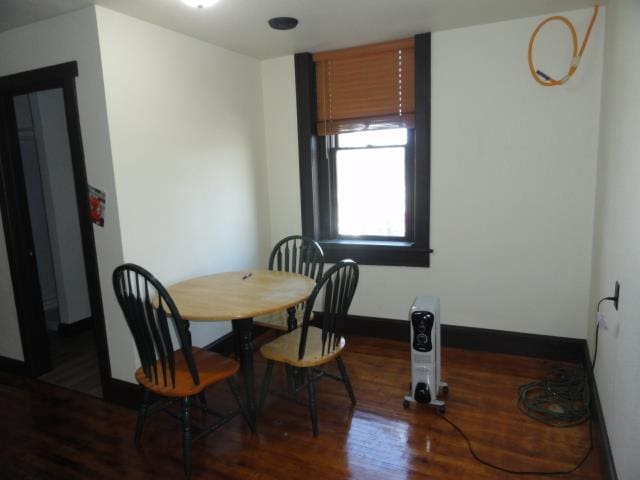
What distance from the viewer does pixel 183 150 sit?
2.92 m

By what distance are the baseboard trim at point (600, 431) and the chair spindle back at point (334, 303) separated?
1.34 meters

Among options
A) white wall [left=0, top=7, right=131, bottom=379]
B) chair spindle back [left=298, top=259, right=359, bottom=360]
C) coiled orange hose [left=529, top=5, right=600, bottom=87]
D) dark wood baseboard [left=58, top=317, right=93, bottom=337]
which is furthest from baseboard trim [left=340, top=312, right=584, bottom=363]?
dark wood baseboard [left=58, top=317, right=93, bottom=337]

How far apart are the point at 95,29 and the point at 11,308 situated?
2.03 m

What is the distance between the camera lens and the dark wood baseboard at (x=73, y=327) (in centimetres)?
386

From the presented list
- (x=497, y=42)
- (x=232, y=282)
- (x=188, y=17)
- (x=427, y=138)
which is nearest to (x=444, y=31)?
(x=497, y=42)

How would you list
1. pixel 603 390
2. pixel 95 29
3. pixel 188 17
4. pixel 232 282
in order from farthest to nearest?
pixel 232 282 < pixel 188 17 < pixel 95 29 < pixel 603 390

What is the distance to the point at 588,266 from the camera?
2932 mm

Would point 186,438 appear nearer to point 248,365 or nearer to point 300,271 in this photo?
point 248,365

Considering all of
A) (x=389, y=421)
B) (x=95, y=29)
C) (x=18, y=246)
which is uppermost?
(x=95, y=29)

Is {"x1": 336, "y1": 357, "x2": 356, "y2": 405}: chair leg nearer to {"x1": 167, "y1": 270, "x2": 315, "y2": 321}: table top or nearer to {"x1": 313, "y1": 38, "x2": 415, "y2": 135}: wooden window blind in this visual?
{"x1": 167, "y1": 270, "x2": 315, "y2": 321}: table top

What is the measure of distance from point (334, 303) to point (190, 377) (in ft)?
2.65

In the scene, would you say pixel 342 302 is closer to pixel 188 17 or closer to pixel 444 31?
pixel 188 17

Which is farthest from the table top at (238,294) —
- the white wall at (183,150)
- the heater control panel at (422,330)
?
the heater control panel at (422,330)

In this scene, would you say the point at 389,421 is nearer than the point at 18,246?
Yes
